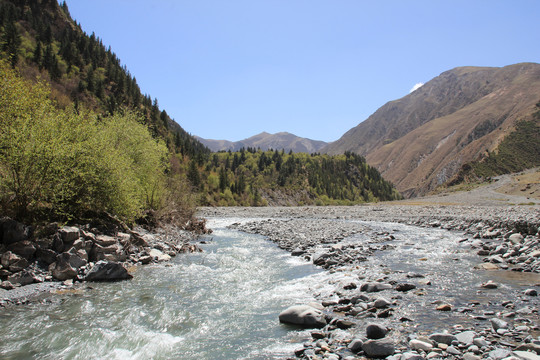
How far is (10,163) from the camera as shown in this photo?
40.4ft

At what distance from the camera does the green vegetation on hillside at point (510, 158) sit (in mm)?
152625

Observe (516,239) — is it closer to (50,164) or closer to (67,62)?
(50,164)

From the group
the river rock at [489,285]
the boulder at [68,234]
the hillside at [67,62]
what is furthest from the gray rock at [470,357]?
the hillside at [67,62]

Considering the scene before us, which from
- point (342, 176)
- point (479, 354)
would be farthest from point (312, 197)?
point (479, 354)

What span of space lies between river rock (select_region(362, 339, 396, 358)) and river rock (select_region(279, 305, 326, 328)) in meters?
1.95

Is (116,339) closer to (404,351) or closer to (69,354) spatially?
(69,354)

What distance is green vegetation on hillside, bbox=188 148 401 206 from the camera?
115938 mm

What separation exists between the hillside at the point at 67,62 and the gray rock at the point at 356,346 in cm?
7606

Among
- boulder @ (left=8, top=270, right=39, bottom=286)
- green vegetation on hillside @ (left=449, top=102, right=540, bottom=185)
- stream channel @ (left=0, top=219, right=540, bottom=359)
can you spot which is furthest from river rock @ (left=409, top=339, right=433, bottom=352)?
green vegetation on hillside @ (left=449, top=102, right=540, bottom=185)

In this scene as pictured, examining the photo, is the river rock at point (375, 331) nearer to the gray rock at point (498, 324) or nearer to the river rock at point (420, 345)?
the river rock at point (420, 345)

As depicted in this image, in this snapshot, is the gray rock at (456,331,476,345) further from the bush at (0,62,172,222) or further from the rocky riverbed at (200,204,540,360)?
the bush at (0,62,172,222)

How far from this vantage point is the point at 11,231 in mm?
12250

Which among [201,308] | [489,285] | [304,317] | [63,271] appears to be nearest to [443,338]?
[304,317]

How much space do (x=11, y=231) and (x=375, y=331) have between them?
13911 millimetres
